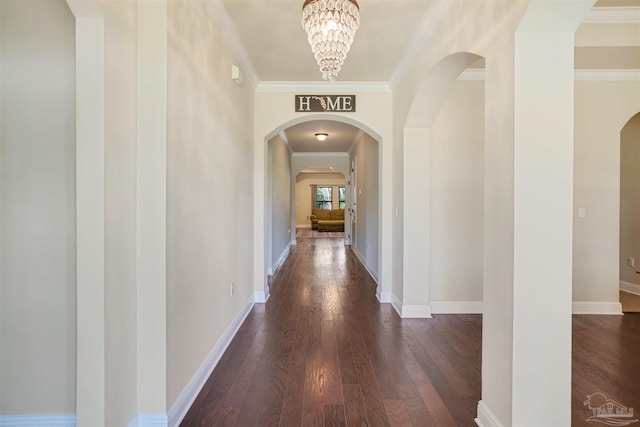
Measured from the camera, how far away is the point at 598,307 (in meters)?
3.57

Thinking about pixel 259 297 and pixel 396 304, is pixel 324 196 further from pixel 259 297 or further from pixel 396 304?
pixel 396 304

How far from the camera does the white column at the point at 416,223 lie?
134 inches

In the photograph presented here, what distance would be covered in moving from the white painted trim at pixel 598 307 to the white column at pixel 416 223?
1.74 metres

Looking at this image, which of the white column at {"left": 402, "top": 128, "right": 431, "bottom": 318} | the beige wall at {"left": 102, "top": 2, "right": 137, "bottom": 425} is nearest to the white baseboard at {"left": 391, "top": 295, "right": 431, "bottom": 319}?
the white column at {"left": 402, "top": 128, "right": 431, "bottom": 318}

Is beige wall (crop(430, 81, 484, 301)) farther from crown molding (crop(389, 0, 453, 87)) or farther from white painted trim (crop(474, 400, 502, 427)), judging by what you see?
white painted trim (crop(474, 400, 502, 427))

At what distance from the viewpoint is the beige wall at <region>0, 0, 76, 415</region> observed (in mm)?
1553

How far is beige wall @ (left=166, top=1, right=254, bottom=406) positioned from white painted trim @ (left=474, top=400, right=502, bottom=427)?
167 cm

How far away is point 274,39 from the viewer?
2816mm

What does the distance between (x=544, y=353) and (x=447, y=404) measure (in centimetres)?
75

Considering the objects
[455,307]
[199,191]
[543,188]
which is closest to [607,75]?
[455,307]

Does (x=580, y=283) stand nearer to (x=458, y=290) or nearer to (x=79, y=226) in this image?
(x=458, y=290)

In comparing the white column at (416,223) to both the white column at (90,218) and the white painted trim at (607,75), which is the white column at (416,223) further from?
the white column at (90,218)

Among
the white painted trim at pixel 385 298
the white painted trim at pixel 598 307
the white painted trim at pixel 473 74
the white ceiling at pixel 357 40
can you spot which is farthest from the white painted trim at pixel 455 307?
the white ceiling at pixel 357 40

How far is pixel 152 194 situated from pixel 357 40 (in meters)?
2.24
